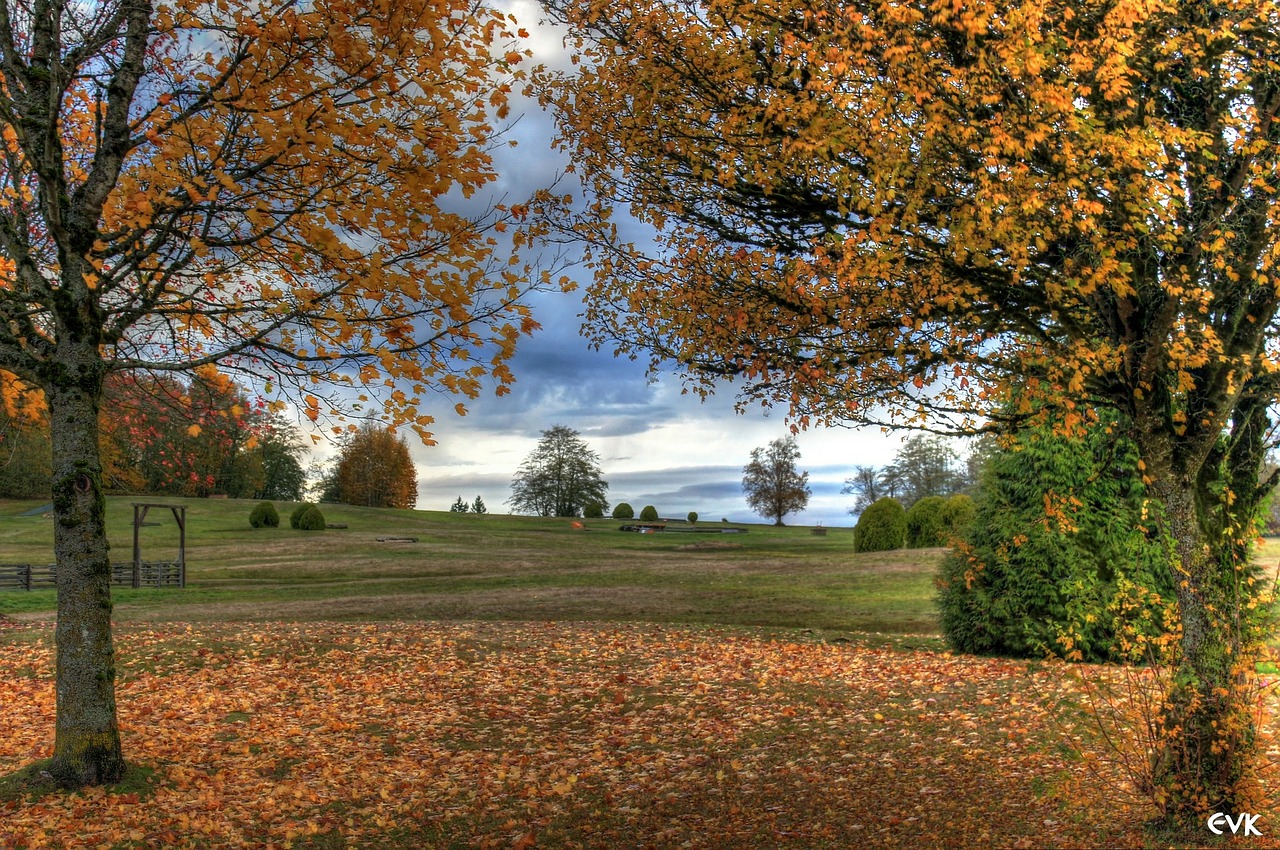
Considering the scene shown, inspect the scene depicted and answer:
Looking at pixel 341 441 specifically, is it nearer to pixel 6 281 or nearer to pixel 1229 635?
pixel 6 281

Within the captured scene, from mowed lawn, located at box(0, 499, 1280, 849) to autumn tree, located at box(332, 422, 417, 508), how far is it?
5481 centimetres

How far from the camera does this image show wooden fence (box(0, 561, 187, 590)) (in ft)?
83.3

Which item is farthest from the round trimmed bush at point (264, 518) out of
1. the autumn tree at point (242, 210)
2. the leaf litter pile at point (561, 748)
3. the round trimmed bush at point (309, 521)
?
the autumn tree at point (242, 210)

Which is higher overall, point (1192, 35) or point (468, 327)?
point (1192, 35)

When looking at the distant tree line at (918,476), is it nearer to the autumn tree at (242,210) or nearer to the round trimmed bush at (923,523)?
the round trimmed bush at (923,523)

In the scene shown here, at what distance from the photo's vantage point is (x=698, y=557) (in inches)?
1462

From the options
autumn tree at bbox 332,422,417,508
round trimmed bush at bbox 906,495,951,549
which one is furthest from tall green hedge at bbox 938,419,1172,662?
autumn tree at bbox 332,422,417,508

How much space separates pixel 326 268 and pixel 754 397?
395 centimetres

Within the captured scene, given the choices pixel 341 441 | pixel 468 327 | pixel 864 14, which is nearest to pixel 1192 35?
pixel 864 14

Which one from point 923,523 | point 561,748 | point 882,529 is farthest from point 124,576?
point 923,523

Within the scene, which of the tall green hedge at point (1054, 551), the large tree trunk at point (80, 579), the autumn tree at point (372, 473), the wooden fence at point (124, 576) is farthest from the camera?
the autumn tree at point (372, 473)

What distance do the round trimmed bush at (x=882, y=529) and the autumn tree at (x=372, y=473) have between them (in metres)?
47.6

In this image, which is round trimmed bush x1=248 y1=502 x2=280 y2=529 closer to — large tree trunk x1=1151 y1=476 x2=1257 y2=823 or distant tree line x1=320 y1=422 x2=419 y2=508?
distant tree line x1=320 y1=422 x2=419 y2=508

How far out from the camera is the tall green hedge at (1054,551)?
422 inches
